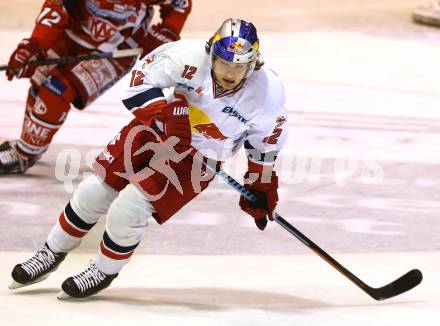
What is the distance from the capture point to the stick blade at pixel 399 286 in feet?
12.0

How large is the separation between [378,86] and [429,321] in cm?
401

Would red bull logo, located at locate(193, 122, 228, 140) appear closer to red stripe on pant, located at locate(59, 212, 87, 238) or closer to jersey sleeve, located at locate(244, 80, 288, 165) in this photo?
jersey sleeve, located at locate(244, 80, 288, 165)

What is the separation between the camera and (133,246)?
346 cm

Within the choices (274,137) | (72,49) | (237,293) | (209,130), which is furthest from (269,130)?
(72,49)

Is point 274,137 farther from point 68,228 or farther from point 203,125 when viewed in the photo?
point 68,228

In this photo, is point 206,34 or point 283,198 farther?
point 206,34

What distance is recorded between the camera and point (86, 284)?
11.5ft

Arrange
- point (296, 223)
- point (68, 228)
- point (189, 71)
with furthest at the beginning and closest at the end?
point (296, 223), point (68, 228), point (189, 71)

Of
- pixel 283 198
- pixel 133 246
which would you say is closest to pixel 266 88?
pixel 133 246

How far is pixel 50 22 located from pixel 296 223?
145cm

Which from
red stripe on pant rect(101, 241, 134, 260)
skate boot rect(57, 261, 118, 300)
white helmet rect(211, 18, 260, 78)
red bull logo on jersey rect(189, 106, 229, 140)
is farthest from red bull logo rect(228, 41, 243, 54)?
skate boot rect(57, 261, 118, 300)

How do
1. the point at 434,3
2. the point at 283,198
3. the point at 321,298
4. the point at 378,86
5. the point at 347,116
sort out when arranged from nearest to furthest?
the point at 321,298
the point at 283,198
the point at 347,116
the point at 378,86
the point at 434,3

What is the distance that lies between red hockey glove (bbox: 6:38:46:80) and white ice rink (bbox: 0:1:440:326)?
52 cm

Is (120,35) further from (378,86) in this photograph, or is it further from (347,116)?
(378,86)
